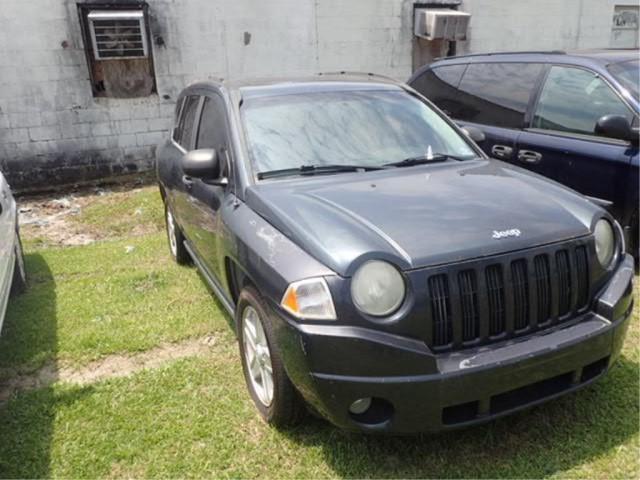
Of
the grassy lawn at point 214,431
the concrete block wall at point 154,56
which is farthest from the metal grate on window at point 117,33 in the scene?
the grassy lawn at point 214,431

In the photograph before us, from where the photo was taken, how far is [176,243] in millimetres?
5105

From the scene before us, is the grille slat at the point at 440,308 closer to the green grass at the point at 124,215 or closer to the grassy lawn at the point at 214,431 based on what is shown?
the grassy lawn at the point at 214,431

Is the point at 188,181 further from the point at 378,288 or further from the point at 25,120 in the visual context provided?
the point at 25,120

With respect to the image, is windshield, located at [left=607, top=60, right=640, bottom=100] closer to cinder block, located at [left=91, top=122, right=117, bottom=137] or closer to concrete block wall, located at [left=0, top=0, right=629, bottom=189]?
concrete block wall, located at [left=0, top=0, right=629, bottom=189]

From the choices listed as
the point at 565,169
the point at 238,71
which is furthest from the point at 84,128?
the point at 565,169

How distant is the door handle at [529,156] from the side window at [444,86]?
3.48ft

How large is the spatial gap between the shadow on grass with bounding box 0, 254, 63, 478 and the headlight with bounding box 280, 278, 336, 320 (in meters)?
1.48

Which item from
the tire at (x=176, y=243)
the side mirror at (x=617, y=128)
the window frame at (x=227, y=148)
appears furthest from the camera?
the tire at (x=176, y=243)

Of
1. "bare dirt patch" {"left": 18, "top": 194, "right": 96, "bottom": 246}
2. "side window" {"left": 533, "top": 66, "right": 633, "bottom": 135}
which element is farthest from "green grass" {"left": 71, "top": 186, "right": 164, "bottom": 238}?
"side window" {"left": 533, "top": 66, "right": 633, "bottom": 135}

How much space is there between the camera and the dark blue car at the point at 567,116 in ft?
13.6

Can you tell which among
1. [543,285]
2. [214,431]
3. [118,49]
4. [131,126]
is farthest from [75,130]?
[543,285]

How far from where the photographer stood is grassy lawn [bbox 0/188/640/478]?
2.47 meters

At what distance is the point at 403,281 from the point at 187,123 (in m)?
2.90

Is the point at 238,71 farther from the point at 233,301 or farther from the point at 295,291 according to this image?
the point at 295,291
